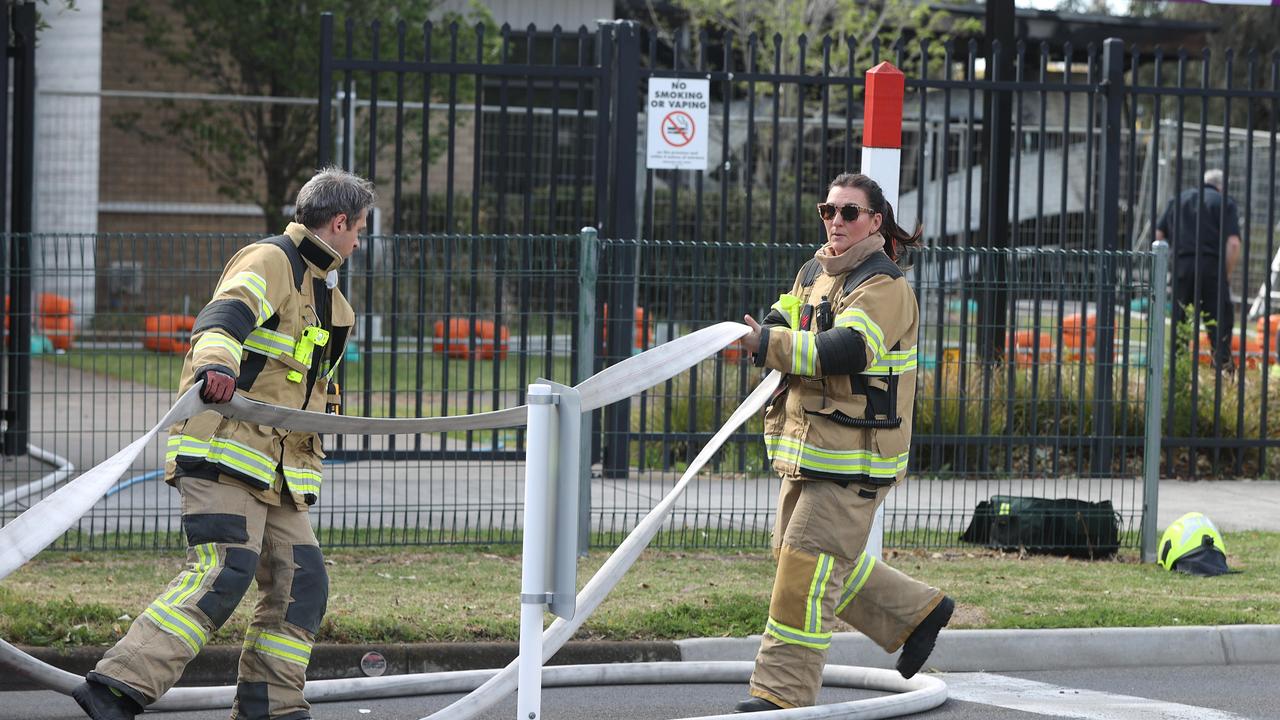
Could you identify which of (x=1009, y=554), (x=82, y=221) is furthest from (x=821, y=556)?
(x=82, y=221)

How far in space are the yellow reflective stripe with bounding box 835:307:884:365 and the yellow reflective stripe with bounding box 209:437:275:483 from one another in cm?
189

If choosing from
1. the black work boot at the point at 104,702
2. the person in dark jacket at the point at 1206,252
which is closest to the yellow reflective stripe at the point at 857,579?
the black work boot at the point at 104,702

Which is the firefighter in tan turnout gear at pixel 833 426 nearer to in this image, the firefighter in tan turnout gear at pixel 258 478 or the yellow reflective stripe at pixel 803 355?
the yellow reflective stripe at pixel 803 355

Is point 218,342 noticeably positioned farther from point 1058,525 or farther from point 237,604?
point 1058,525

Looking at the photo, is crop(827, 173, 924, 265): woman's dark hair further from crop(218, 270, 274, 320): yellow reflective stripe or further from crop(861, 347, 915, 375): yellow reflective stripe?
crop(218, 270, 274, 320): yellow reflective stripe

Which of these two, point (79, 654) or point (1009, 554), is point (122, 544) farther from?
point (1009, 554)

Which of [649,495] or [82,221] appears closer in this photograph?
[649,495]

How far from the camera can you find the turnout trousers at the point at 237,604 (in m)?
4.76

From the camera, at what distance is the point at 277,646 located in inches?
200

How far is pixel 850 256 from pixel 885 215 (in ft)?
0.77

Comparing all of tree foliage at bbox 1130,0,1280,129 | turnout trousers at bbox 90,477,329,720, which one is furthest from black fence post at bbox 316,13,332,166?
tree foliage at bbox 1130,0,1280,129

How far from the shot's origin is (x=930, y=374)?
9.52 meters

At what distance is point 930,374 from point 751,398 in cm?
401

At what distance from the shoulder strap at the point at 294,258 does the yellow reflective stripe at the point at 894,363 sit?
72.5 inches
